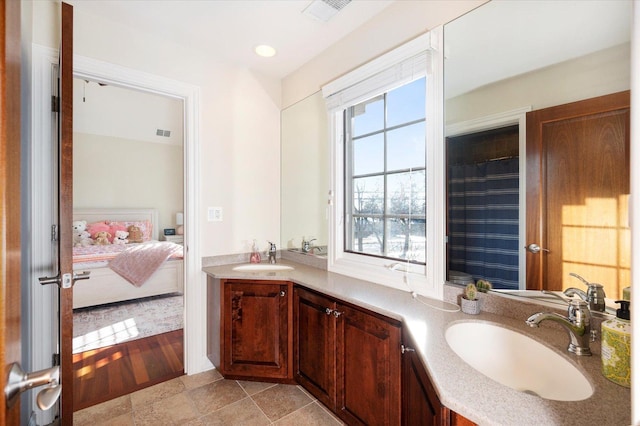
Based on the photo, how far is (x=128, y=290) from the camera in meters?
3.72

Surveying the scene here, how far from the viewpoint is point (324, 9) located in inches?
73.3

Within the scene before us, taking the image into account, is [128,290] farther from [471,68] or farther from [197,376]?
[471,68]

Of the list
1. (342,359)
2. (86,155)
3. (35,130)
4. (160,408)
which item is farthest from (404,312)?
(86,155)

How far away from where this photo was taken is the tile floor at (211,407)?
176 cm

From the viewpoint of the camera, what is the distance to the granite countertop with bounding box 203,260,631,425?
706 millimetres

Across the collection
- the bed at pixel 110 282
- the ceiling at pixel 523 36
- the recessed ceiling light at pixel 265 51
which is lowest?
the bed at pixel 110 282

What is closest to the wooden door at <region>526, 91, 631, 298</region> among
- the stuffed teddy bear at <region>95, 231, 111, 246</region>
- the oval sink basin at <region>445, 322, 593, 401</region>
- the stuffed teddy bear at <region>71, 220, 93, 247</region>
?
the oval sink basin at <region>445, 322, 593, 401</region>

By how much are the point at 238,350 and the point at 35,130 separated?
184 centimetres

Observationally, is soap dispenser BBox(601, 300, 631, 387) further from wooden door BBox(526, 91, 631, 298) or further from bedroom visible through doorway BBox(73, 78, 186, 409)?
bedroom visible through doorway BBox(73, 78, 186, 409)

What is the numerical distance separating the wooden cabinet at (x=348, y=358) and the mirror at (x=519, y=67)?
1.84 feet

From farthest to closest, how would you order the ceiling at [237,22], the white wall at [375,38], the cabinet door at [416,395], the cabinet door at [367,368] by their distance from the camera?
the ceiling at [237,22]
the white wall at [375,38]
the cabinet door at [367,368]
the cabinet door at [416,395]

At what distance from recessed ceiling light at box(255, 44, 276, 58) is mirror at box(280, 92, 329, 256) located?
1.46ft

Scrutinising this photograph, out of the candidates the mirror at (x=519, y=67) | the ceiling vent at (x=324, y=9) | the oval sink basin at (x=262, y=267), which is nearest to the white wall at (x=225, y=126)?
the oval sink basin at (x=262, y=267)

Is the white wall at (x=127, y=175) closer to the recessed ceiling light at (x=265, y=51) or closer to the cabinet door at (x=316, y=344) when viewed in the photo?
the recessed ceiling light at (x=265, y=51)
